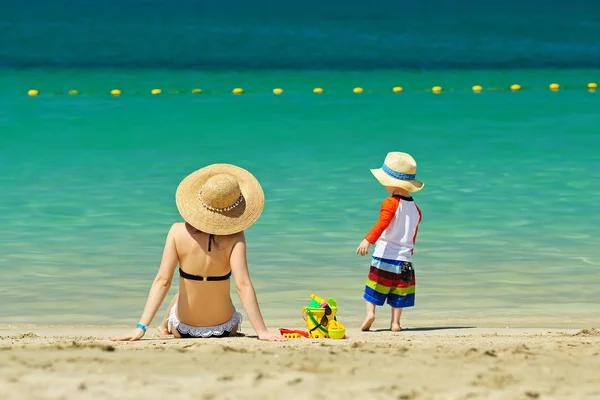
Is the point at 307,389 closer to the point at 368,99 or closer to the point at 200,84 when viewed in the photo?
the point at 368,99

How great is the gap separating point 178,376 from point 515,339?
243 centimetres

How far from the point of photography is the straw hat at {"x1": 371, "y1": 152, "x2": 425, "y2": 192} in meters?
6.55

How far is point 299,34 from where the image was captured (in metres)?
41.5

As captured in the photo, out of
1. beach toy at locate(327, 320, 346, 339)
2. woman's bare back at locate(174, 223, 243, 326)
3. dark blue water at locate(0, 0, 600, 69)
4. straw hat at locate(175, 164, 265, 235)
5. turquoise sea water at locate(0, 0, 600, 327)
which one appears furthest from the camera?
dark blue water at locate(0, 0, 600, 69)

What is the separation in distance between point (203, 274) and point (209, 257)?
10cm

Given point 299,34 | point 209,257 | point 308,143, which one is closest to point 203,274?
point 209,257

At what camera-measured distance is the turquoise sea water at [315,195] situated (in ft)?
26.4

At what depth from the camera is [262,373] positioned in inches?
170

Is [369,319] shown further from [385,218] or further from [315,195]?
[315,195]

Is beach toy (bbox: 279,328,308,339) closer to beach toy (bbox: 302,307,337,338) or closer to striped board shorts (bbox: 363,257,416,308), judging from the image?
beach toy (bbox: 302,307,337,338)

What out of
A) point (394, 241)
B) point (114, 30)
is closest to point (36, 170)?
point (394, 241)

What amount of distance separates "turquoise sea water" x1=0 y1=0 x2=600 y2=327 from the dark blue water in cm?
11

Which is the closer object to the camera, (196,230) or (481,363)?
(481,363)

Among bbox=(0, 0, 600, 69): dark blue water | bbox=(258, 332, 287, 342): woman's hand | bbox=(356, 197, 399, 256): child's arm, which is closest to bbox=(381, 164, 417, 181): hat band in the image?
bbox=(356, 197, 399, 256): child's arm
